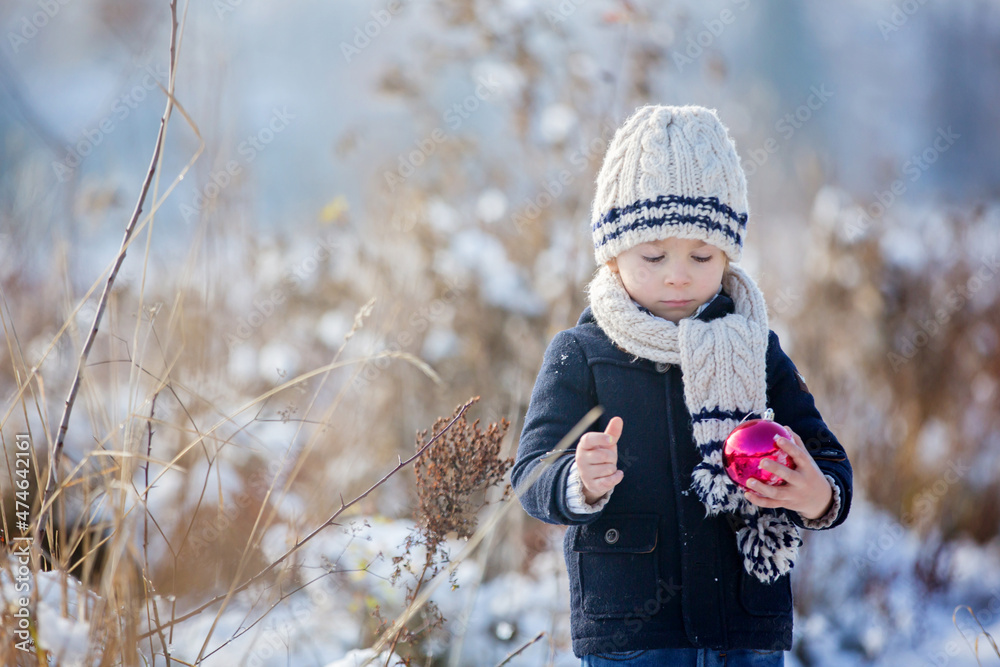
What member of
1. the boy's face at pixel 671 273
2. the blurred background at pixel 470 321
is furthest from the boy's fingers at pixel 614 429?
the blurred background at pixel 470 321

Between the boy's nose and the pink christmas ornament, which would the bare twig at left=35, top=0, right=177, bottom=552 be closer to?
the boy's nose

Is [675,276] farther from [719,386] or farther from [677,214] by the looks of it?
[719,386]

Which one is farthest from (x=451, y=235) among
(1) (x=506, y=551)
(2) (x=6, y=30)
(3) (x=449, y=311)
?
(2) (x=6, y=30)

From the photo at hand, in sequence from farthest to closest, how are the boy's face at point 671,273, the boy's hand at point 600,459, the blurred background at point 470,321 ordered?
the blurred background at point 470,321, the boy's face at point 671,273, the boy's hand at point 600,459

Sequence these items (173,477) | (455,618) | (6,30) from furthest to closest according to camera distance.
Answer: (6,30) < (173,477) < (455,618)

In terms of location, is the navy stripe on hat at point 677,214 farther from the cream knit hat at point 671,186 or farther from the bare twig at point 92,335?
the bare twig at point 92,335

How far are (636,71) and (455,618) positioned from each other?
7.31ft

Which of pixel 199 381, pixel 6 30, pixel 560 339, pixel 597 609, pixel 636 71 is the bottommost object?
pixel 597 609

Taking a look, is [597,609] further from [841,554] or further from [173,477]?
[841,554]

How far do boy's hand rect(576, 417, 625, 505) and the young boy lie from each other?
0.04 m

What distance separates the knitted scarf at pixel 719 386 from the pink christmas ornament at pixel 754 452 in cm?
7

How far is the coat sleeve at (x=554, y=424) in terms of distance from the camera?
4.26ft

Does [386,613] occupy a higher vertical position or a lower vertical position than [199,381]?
lower

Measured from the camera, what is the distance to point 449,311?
376 centimetres
